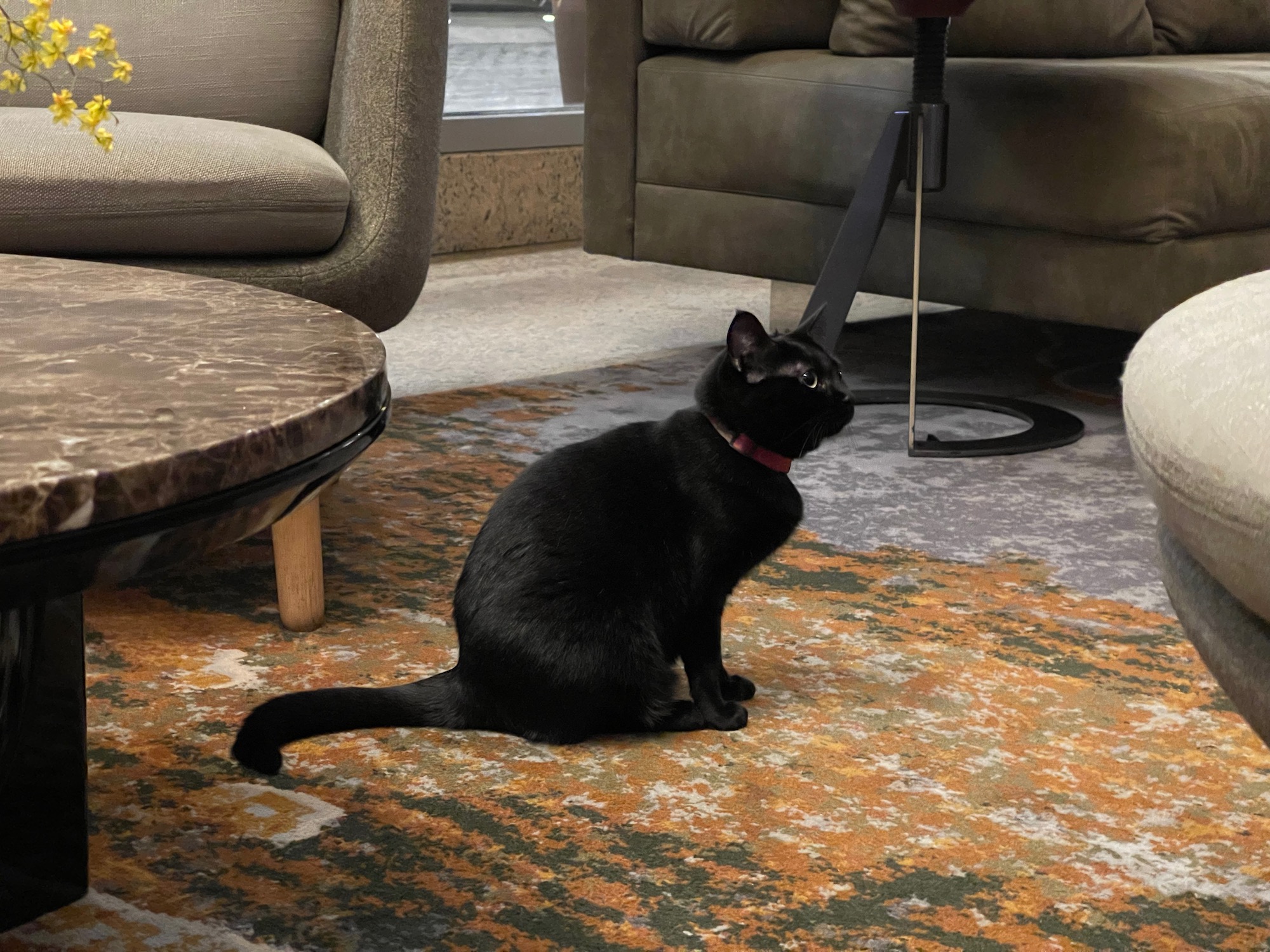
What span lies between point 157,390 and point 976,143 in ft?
6.71

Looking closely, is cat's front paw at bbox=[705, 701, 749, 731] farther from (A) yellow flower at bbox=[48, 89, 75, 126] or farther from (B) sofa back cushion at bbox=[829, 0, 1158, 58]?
(B) sofa back cushion at bbox=[829, 0, 1158, 58]

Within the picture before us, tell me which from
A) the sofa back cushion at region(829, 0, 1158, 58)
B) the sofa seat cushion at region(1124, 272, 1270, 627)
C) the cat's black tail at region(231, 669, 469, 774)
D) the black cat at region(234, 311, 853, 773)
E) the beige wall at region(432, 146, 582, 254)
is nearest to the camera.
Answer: the sofa seat cushion at region(1124, 272, 1270, 627)

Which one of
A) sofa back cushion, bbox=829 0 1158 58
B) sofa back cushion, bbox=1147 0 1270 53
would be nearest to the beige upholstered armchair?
sofa back cushion, bbox=829 0 1158 58

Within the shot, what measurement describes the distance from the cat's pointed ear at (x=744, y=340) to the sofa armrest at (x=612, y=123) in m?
1.64

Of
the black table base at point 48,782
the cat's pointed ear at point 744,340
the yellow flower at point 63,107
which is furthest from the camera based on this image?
the cat's pointed ear at point 744,340

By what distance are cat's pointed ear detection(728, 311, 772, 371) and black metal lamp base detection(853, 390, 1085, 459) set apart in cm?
98

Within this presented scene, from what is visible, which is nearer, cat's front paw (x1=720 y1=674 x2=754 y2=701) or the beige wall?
cat's front paw (x1=720 y1=674 x2=754 y2=701)

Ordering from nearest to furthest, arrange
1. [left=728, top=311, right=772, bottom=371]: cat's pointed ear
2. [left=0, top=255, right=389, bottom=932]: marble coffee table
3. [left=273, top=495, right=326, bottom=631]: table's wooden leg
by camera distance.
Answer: [left=0, top=255, right=389, bottom=932]: marble coffee table < [left=728, top=311, right=772, bottom=371]: cat's pointed ear < [left=273, top=495, right=326, bottom=631]: table's wooden leg

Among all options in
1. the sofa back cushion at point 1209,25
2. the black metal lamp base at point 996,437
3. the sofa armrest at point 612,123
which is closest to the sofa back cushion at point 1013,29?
the sofa back cushion at point 1209,25

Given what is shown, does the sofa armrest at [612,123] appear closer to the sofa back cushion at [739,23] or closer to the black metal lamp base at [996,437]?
the sofa back cushion at [739,23]

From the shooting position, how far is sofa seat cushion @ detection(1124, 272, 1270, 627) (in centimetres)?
68

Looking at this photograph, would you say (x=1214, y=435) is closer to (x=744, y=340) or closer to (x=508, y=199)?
(x=744, y=340)

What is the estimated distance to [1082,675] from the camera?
147 centimetres

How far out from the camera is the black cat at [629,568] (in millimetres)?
1274
